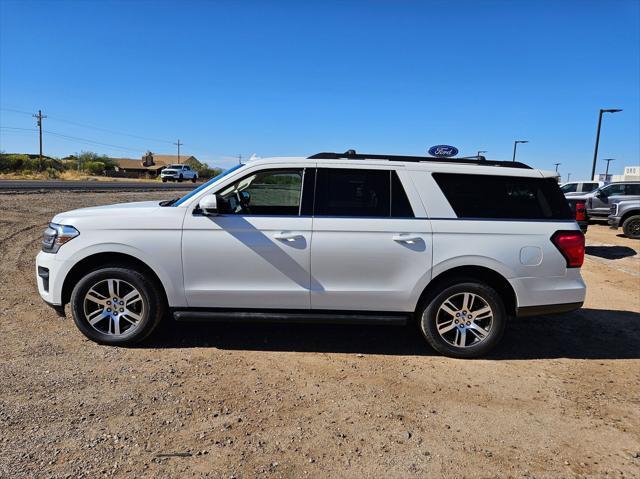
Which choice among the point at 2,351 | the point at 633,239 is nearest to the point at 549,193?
the point at 2,351

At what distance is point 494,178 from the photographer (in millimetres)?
4496

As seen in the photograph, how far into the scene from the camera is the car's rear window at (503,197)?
4434 millimetres

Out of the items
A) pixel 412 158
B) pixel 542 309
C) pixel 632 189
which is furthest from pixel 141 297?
→ pixel 632 189

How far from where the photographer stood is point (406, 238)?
169 inches

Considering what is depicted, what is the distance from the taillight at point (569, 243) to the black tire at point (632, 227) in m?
12.0

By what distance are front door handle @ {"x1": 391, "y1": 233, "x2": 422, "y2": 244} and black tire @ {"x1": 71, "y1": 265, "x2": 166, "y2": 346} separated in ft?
7.47

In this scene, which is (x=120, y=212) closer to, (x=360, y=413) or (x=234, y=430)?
(x=234, y=430)

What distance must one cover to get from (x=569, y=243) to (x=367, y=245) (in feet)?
6.14

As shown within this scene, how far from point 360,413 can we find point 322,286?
127cm

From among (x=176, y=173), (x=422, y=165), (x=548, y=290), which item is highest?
(x=176, y=173)

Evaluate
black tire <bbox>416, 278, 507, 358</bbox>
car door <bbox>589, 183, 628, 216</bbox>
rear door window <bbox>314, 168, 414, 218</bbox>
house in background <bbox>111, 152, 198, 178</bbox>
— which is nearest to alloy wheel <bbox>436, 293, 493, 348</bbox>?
black tire <bbox>416, 278, 507, 358</bbox>

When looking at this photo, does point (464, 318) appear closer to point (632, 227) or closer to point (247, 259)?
point (247, 259)

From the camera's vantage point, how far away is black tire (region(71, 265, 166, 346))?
4.37 metres

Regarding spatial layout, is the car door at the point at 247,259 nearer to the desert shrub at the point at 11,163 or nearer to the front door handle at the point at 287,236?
the front door handle at the point at 287,236
